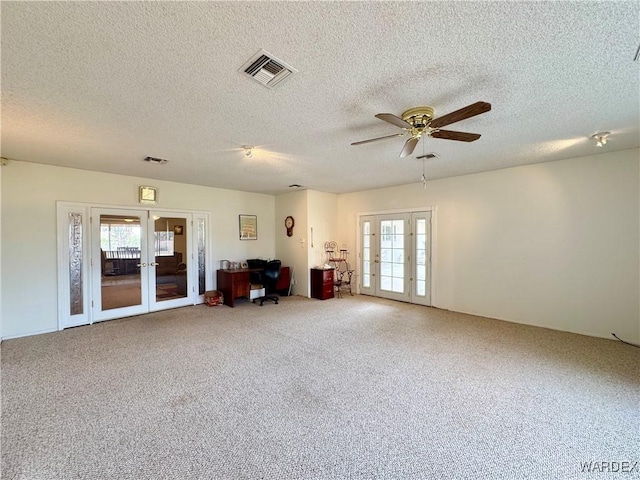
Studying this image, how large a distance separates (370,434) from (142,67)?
302 centimetres

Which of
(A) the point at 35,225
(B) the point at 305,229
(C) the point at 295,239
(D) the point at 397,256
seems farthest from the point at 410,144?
(A) the point at 35,225

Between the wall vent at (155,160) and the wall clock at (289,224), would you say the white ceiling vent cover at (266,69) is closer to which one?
the wall vent at (155,160)

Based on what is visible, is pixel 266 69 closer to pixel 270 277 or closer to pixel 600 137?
pixel 600 137

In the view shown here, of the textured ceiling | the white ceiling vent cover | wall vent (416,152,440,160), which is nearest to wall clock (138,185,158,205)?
the textured ceiling

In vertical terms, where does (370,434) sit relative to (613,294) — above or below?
below

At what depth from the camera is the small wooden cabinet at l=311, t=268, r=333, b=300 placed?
6.21 metres

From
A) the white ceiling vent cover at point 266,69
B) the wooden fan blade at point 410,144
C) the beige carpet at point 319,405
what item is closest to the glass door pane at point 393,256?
the beige carpet at point 319,405

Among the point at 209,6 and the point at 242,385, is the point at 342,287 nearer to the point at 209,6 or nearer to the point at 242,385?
the point at 242,385

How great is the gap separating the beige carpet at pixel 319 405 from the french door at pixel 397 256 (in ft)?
5.76

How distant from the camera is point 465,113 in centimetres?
210

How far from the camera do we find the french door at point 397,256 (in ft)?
18.6

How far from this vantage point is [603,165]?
378cm

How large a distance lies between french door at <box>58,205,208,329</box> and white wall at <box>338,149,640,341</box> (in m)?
5.09

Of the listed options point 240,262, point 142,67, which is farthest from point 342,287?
point 142,67
